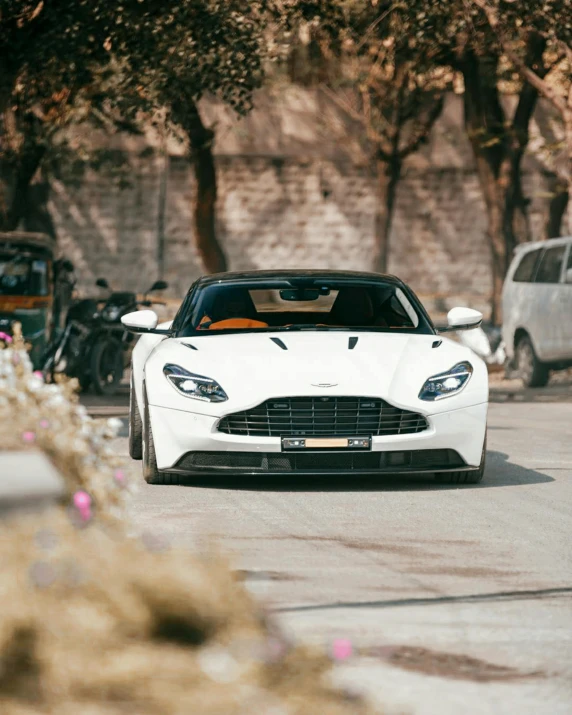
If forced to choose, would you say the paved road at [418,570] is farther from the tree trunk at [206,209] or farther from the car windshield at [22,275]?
the tree trunk at [206,209]

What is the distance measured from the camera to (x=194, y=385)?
10.0 metres

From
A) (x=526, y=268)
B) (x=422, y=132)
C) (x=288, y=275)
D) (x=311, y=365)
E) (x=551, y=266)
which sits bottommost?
(x=526, y=268)

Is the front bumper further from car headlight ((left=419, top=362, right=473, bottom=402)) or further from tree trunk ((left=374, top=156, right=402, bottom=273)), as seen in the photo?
tree trunk ((left=374, top=156, right=402, bottom=273))

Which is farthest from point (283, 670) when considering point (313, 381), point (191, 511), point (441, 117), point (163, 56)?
point (441, 117)

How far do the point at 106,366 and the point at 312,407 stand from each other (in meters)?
11.0

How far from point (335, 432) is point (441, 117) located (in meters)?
27.2

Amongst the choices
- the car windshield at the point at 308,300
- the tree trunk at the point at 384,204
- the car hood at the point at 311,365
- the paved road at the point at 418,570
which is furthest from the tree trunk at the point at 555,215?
the car hood at the point at 311,365

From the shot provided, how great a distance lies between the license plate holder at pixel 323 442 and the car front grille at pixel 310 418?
0.03m

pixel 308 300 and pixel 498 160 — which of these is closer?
pixel 308 300

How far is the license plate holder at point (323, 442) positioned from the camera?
991 cm

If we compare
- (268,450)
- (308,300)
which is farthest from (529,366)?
(268,450)

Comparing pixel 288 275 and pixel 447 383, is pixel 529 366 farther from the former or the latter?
pixel 447 383

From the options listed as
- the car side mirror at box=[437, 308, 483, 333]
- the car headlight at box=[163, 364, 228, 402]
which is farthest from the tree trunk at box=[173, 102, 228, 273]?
the car headlight at box=[163, 364, 228, 402]

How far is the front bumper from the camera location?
9.90m
